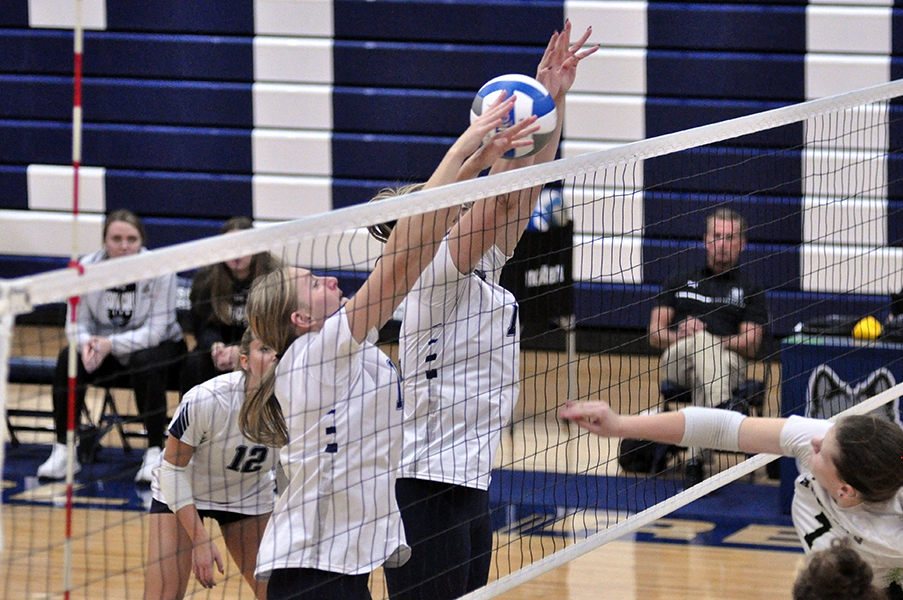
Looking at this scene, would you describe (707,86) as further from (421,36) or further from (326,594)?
(326,594)

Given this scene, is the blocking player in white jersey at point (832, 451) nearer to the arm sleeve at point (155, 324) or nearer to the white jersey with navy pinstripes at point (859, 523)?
the white jersey with navy pinstripes at point (859, 523)

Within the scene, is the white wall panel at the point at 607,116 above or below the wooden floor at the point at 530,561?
above

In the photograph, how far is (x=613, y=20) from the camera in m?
8.26

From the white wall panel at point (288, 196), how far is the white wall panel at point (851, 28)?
12.7 ft

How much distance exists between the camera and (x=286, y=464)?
2.65 metres

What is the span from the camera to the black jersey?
584cm

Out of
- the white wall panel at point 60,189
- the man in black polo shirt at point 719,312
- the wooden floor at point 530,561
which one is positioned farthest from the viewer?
the white wall panel at point 60,189

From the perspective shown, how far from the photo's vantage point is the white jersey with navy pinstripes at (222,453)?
3242 millimetres

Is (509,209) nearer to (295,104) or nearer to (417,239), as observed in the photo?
(417,239)

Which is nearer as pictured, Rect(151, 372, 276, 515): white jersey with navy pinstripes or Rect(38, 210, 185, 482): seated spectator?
Rect(151, 372, 276, 515): white jersey with navy pinstripes

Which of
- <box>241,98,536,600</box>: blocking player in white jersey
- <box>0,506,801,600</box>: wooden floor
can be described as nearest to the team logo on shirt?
<box>0,506,801,600</box>: wooden floor

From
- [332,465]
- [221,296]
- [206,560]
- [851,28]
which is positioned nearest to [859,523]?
[332,465]

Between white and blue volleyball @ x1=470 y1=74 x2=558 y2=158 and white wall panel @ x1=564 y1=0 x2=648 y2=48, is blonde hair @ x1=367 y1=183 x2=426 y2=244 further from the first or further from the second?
white wall panel @ x1=564 y1=0 x2=648 y2=48

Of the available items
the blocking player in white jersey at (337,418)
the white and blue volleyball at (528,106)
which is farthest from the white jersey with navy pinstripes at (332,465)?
the white and blue volleyball at (528,106)
